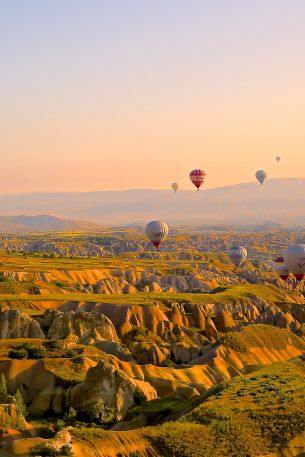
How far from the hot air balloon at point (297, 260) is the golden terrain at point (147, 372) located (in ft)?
23.3

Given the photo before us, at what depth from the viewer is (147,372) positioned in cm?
6912

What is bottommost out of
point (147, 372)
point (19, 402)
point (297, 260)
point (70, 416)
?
point (70, 416)

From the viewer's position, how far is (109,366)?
57.8m

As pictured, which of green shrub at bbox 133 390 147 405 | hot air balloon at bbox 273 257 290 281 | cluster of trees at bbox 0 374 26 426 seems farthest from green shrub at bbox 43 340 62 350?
hot air balloon at bbox 273 257 290 281

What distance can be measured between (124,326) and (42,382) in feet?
116

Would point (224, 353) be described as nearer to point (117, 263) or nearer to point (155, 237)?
point (155, 237)

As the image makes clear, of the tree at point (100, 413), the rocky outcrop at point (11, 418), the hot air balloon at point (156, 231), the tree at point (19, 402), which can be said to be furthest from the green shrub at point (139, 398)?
the hot air balloon at point (156, 231)

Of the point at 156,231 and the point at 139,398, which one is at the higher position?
the point at 156,231

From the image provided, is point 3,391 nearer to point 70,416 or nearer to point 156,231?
point 70,416

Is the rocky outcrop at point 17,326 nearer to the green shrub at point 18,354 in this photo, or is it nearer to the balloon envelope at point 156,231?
the green shrub at point 18,354

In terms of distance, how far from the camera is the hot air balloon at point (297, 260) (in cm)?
12912

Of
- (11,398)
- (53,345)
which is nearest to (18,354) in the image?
(53,345)

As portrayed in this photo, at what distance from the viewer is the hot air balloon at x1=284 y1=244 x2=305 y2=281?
129 metres

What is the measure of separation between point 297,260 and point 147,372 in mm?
66424
